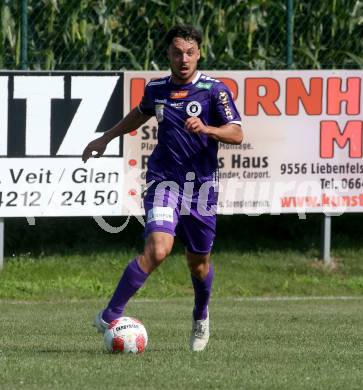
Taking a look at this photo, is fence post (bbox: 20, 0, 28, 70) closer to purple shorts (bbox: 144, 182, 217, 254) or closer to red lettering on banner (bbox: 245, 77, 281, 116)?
red lettering on banner (bbox: 245, 77, 281, 116)

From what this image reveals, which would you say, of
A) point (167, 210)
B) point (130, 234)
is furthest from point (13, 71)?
point (167, 210)

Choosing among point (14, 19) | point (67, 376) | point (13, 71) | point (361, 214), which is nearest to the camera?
point (67, 376)

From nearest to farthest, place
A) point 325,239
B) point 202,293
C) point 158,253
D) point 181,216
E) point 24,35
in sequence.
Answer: point 158,253, point 181,216, point 202,293, point 24,35, point 325,239

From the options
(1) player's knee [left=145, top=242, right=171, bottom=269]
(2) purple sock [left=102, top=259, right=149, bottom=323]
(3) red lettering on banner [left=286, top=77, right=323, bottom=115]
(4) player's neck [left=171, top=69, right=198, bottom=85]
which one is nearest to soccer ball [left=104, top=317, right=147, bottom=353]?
(2) purple sock [left=102, top=259, right=149, bottom=323]

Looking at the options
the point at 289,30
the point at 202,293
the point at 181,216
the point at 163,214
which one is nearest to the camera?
the point at 163,214

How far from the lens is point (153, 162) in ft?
29.4

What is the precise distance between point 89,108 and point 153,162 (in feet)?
19.4

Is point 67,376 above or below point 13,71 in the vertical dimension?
below

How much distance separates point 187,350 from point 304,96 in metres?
6.75

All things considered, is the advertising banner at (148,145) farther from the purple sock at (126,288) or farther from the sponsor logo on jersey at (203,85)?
the purple sock at (126,288)

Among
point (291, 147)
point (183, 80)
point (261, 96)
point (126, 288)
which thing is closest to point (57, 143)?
point (261, 96)

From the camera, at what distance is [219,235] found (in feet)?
53.9

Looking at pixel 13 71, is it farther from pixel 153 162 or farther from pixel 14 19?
pixel 153 162

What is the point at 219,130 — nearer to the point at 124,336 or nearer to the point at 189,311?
the point at 124,336
